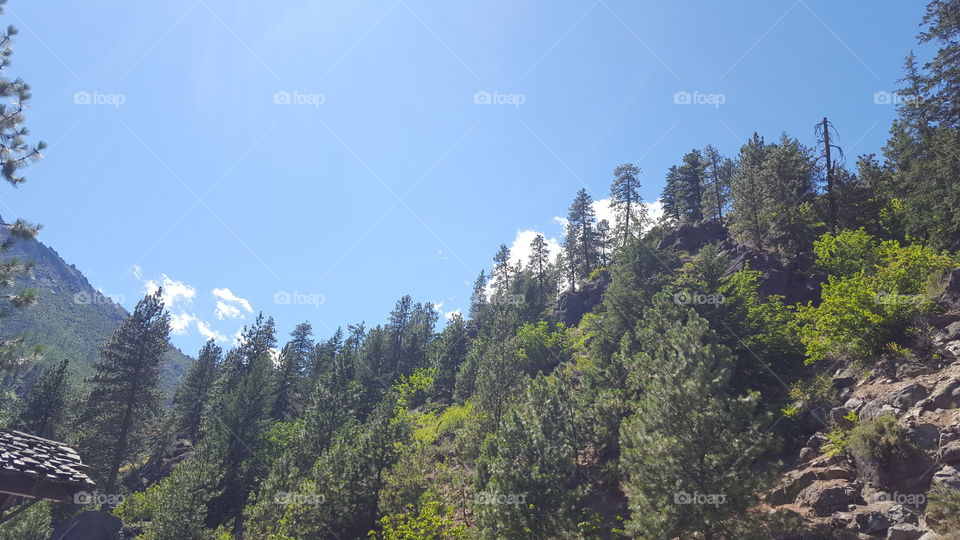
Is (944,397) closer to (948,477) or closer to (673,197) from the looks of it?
(948,477)

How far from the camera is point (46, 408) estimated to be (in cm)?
4241

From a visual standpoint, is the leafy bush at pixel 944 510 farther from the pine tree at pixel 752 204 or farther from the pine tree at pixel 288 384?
the pine tree at pixel 288 384

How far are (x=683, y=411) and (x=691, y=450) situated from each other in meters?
1.47

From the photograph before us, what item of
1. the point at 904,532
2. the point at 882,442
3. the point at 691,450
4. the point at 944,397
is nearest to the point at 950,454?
the point at 882,442

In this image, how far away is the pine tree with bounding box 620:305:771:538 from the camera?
15.2 m

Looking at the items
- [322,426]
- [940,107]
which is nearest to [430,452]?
[322,426]

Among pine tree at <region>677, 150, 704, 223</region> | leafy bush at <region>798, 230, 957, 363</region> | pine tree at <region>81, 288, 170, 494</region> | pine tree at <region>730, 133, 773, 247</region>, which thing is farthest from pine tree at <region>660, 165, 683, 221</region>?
pine tree at <region>81, 288, 170, 494</region>

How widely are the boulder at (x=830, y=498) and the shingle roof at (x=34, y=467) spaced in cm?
2173

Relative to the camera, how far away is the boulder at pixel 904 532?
1306 cm

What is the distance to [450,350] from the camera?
193 ft

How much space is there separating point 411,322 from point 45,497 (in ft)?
226

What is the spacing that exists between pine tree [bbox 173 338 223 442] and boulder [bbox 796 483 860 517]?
2552 inches

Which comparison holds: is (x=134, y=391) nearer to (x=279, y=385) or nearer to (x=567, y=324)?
(x=279, y=385)

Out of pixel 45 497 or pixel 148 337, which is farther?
pixel 148 337
